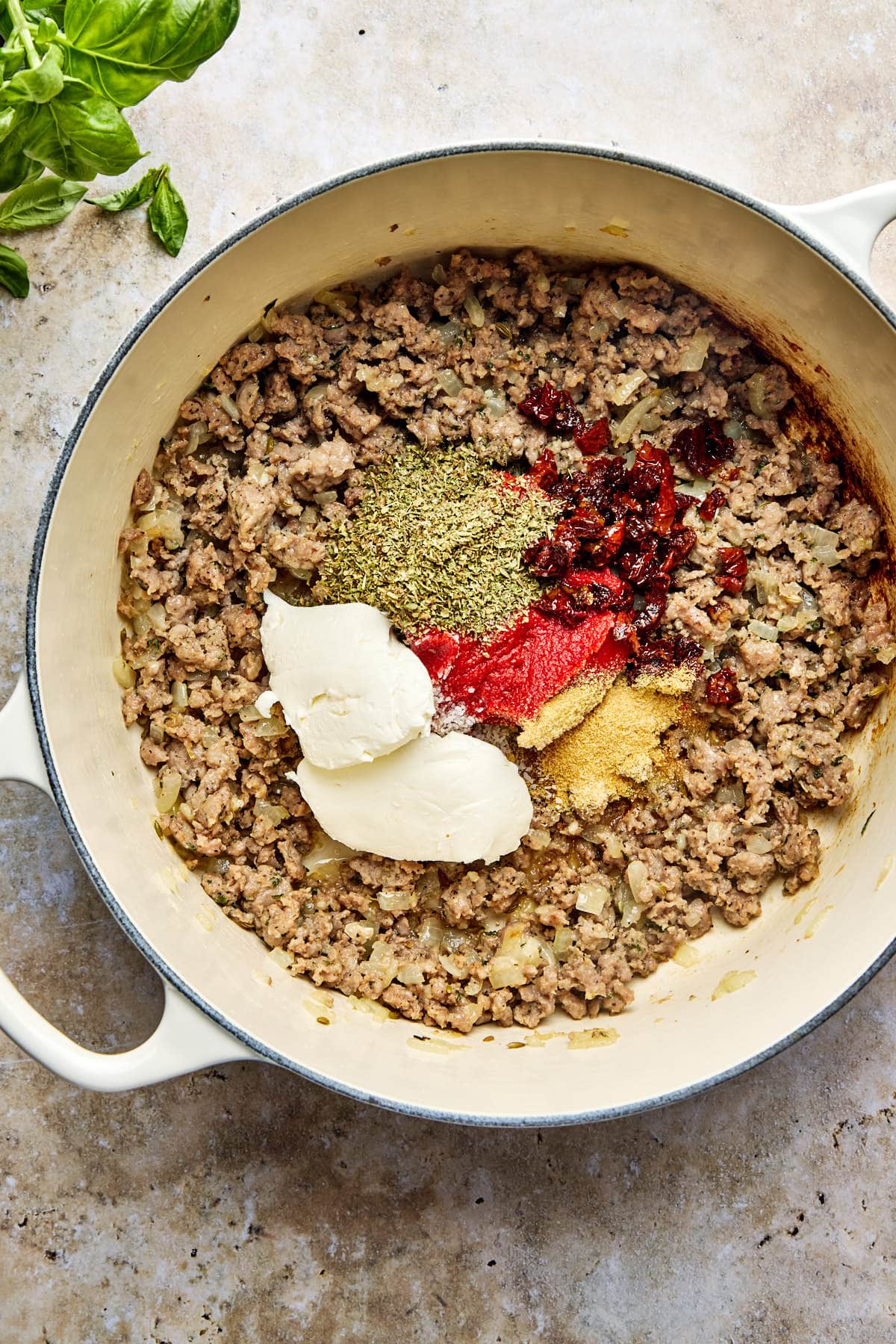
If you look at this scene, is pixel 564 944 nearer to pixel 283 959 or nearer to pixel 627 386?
pixel 283 959

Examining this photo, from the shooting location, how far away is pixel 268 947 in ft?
9.05

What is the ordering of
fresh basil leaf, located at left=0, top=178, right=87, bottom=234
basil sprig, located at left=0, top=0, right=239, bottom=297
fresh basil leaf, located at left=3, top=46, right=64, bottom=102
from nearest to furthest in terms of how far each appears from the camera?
fresh basil leaf, located at left=3, top=46, right=64, bottom=102
basil sprig, located at left=0, top=0, right=239, bottom=297
fresh basil leaf, located at left=0, top=178, right=87, bottom=234

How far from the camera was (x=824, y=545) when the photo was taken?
2.78 meters

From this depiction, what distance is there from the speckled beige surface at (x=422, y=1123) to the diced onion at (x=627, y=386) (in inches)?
24.0

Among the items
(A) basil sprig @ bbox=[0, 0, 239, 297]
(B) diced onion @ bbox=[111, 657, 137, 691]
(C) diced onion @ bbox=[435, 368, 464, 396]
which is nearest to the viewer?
(A) basil sprig @ bbox=[0, 0, 239, 297]

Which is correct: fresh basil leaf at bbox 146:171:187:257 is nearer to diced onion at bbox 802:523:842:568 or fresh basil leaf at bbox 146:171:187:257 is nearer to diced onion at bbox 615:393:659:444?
diced onion at bbox 615:393:659:444

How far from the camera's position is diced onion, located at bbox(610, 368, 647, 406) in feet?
9.02

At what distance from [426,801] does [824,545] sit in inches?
51.1

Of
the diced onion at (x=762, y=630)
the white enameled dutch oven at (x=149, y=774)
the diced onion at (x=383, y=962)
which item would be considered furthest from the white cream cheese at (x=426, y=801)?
the diced onion at (x=762, y=630)

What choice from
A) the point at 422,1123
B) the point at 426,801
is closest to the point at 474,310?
the point at 426,801

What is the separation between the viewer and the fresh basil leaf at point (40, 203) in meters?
2.59

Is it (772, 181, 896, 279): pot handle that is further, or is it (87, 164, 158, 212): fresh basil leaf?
(87, 164, 158, 212): fresh basil leaf

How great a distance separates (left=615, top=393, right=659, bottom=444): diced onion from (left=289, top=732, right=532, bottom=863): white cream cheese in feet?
3.09

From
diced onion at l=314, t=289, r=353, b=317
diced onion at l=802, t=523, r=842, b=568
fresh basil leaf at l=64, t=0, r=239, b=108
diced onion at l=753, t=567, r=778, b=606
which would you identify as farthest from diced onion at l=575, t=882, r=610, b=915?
fresh basil leaf at l=64, t=0, r=239, b=108
